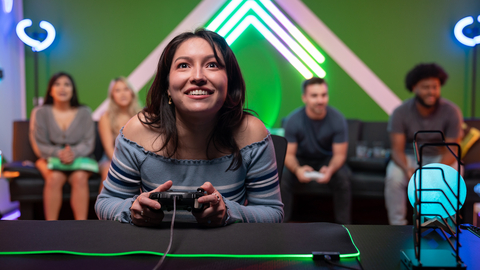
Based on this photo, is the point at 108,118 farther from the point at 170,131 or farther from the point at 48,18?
the point at 170,131

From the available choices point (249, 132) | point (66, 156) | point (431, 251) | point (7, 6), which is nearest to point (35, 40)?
point (7, 6)

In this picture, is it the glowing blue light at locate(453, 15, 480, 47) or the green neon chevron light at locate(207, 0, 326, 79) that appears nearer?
the glowing blue light at locate(453, 15, 480, 47)

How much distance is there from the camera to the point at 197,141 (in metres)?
1.27

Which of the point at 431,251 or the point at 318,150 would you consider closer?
the point at 431,251

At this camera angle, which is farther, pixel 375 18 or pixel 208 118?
pixel 375 18

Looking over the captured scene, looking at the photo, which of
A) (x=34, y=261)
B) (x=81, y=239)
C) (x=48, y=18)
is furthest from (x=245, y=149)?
(x=48, y=18)

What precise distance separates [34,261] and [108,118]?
297 centimetres

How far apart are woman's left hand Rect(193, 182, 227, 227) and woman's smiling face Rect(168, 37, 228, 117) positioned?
29 centimetres

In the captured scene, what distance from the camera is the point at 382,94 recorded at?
4.20 metres

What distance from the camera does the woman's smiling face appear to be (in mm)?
1119

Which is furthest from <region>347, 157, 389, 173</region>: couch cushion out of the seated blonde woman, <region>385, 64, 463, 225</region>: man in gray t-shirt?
the seated blonde woman

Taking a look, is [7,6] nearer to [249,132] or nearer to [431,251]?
[249,132]

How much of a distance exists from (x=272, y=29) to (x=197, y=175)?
3.41 meters

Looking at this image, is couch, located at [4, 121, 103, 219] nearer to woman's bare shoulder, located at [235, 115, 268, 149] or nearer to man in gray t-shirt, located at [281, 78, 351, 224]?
man in gray t-shirt, located at [281, 78, 351, 224]
